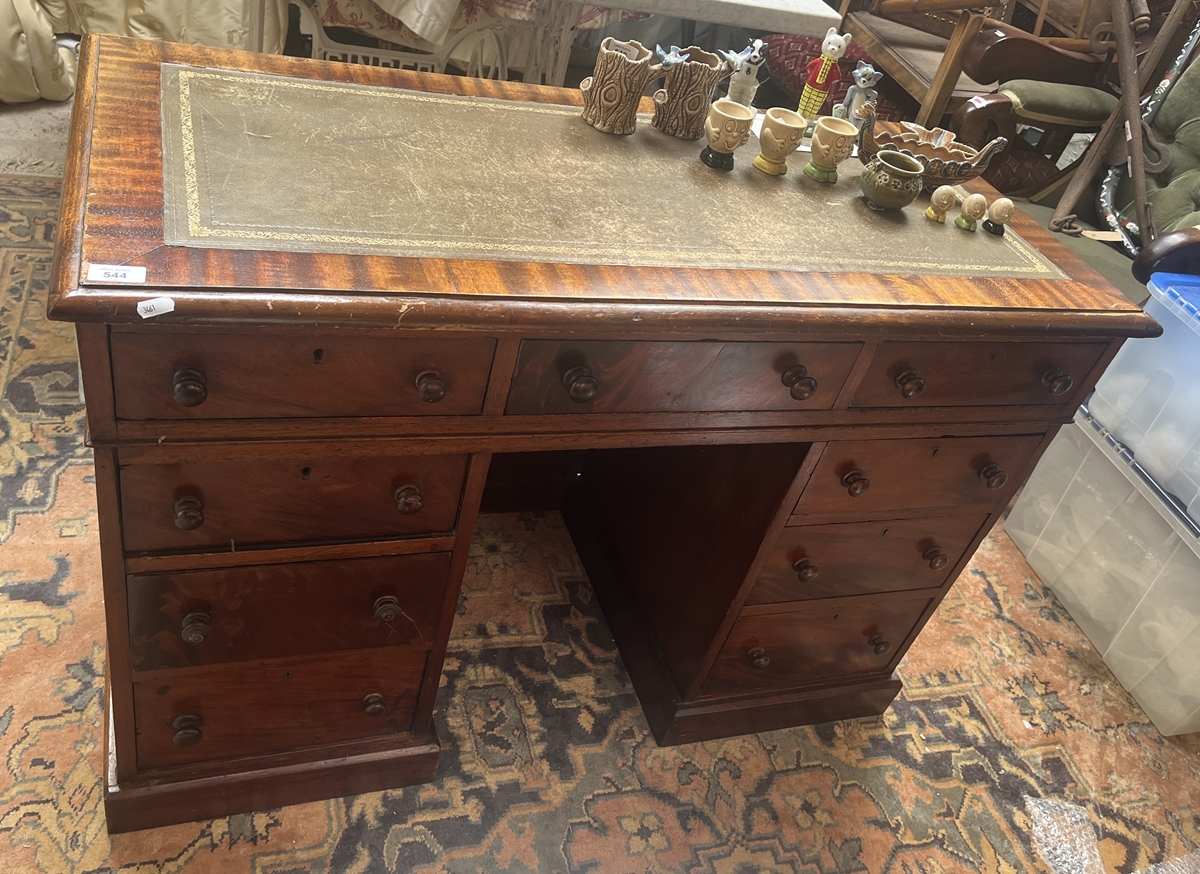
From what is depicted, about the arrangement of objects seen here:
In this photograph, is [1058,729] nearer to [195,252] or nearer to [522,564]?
[522,564]

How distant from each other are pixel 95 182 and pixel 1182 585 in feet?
7.02

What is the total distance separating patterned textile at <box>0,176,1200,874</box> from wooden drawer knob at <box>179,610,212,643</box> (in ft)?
1.53

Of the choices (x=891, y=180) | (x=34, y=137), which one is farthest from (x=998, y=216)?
(x=34, y=137)

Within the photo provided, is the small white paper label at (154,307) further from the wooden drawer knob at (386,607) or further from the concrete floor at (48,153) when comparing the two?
the concrete floor at (48,153)

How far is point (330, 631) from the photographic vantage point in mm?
1335

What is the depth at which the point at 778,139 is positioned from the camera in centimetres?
148

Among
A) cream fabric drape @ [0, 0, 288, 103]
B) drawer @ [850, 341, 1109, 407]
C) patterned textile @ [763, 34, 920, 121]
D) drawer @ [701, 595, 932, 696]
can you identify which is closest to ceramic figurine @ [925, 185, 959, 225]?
drawer @ [850, 341, 1109, 407]

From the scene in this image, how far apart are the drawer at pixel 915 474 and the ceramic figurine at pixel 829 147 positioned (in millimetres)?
465

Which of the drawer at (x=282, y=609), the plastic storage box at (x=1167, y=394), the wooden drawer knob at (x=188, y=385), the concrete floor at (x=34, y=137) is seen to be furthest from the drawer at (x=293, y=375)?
the concrete floor at (x=34, y=137)

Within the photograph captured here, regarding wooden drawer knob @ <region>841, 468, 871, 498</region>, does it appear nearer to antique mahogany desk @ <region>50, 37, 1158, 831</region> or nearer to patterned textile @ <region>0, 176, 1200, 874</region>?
antique mahogany desk @ <region>50, 37, 1158, 831</region>

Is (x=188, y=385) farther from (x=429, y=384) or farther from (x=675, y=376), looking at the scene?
(x=675, y=376)

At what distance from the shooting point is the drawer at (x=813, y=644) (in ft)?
5.53

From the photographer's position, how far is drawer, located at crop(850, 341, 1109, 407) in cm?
133

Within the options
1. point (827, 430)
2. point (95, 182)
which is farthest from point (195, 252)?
point (827, 430)
